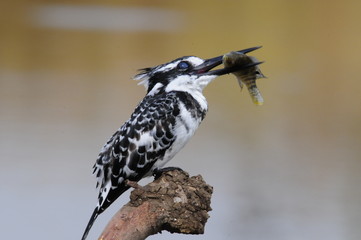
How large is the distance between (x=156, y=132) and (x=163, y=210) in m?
0.27

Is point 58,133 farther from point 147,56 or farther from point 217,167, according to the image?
point 217,167

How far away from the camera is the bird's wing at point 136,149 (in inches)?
76.7

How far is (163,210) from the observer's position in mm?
1784

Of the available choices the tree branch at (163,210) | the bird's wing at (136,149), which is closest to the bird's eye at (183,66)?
the bird's wing at (136,149)

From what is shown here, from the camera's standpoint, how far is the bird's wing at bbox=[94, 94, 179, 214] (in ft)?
6.39

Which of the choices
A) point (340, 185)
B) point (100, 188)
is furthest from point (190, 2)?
point (100, 188)

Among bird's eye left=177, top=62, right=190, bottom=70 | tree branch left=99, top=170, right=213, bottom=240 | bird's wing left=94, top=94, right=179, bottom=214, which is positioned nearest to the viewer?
tree branch left=99, top=170, right=213, bottom=240

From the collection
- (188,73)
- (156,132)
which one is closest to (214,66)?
(188,73)

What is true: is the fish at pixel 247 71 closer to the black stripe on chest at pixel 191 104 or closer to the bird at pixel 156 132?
the bird at pixel 156 132

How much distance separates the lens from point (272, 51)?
2904 millimetres

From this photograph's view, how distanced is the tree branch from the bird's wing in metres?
0.15

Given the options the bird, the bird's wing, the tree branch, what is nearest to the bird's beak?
the bird

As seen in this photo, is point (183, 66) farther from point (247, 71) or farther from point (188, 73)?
point (247, 71)

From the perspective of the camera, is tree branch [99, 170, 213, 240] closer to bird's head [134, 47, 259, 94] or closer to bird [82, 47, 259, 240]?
bird [82, 47, 259, 240]
